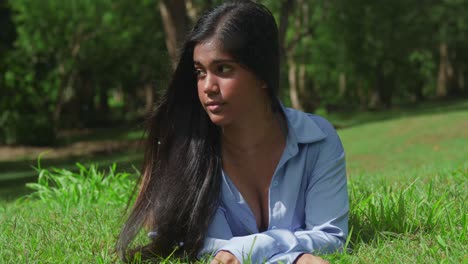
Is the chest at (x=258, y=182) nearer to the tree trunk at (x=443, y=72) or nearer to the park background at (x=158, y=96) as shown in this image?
the park background at (x=158, y=96)

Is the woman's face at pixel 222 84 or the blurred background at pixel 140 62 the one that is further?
the blurred background at pixel 140 62

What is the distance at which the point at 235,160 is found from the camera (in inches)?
139

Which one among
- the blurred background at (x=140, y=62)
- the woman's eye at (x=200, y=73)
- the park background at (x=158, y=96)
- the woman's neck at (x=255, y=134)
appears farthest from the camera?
the blurred background at (x=140, y=62)

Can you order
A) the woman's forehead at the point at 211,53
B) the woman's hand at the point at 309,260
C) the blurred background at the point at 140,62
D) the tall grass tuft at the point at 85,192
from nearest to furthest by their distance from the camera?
the woman's hand at the point at 309,260
the woman's forehead at the point at 211,53
the tall grass tuft at the point at 85,192
the blurred background at the point at 140,62

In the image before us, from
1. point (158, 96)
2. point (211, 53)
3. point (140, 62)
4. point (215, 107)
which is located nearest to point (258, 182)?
point (215, 107)

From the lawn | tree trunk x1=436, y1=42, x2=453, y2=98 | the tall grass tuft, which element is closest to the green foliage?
→ the tall grass tuft

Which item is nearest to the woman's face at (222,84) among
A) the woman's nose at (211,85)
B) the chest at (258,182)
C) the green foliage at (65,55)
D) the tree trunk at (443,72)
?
the woman's nose at (211,85)

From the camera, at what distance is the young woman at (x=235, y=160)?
318 centimetres

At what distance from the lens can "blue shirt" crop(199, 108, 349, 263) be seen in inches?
129

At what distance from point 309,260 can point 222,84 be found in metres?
0.84

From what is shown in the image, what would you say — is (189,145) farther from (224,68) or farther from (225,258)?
(225,258)

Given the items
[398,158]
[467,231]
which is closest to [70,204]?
[467,231]

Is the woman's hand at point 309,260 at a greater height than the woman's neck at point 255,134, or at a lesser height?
lesser

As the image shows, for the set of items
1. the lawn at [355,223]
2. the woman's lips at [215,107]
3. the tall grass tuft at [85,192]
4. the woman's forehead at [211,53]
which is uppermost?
the woman's forehead at [211,53]
